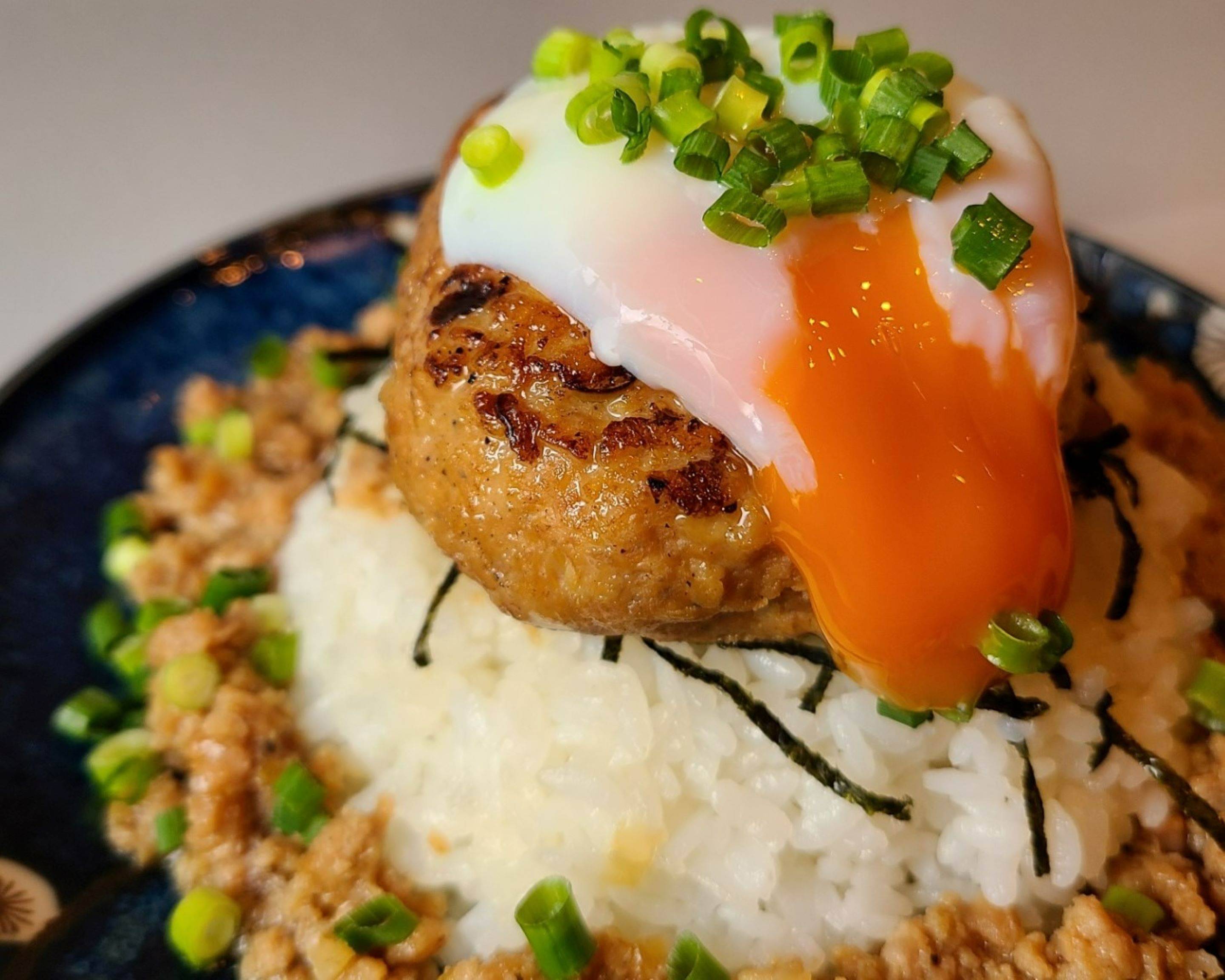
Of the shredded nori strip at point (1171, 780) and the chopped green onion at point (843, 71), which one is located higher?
the chopped green onion at point (843, 71)

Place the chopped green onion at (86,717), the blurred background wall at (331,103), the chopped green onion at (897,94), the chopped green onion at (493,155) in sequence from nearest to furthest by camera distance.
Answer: the chopped green onion at (897,94), the chopped green onion at (493,155), the chopped green onion at (86,717), the blurred background wall at (331,103)

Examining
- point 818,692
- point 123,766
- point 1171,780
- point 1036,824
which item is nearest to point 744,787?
point 818,692

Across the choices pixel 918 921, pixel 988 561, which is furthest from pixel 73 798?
pixel 988 561

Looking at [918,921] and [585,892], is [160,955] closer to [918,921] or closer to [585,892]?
[585,892]

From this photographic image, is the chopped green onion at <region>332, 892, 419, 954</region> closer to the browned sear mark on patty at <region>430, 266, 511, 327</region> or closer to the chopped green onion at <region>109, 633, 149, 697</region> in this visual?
the chopped green onion at <region>109, 633, 149, 697</region>

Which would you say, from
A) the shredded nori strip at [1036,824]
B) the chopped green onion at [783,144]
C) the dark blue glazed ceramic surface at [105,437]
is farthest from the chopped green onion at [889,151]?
the dark blue glazed ceramic surface at [105,437]

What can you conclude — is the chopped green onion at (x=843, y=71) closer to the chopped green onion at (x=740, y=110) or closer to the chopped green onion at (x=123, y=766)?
the chopped green onion at (x=740, y=110)

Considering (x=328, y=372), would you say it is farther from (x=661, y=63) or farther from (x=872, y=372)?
(x=872, y=372)
